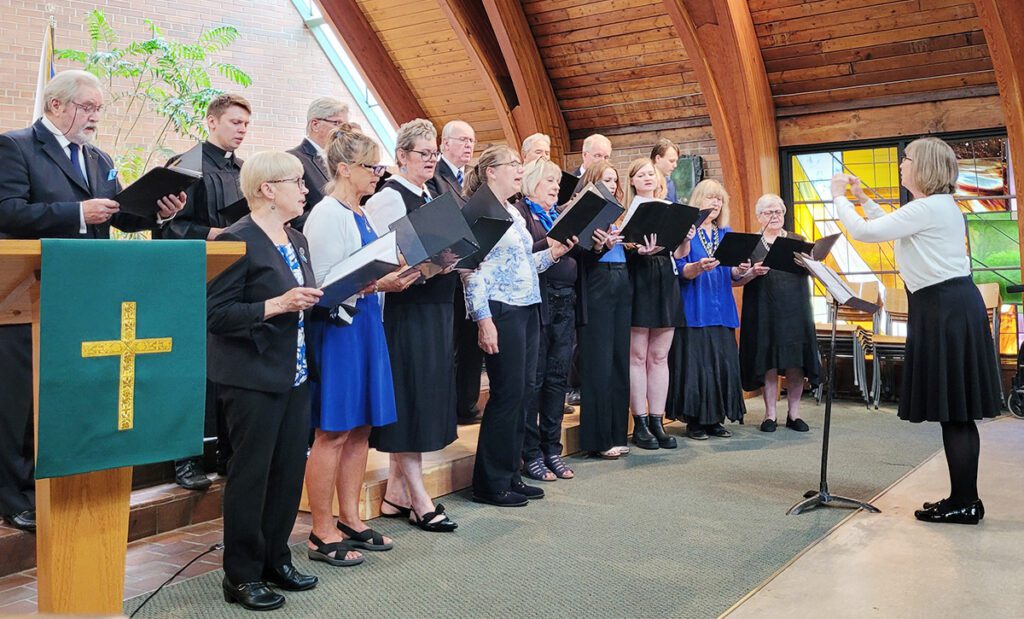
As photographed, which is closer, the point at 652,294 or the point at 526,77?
the point at 652,294

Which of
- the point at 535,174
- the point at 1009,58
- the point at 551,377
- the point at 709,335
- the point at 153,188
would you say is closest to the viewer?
the point at 153,188

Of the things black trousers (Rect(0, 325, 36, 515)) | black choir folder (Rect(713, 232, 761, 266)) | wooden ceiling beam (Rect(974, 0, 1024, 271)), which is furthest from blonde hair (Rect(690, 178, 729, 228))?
black trousers (Rect(0, 325, 36, 515))

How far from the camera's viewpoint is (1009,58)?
6.15 metres

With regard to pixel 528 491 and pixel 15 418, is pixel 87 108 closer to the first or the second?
pixel 15 418

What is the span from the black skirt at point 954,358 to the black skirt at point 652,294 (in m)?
1.65

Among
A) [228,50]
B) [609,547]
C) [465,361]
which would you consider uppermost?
[228,50]

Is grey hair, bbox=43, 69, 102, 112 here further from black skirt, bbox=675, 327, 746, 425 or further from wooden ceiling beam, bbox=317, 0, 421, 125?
wooden ceiling beam, bbox=317, 0, 421, 125

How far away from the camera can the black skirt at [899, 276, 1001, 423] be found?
362cm

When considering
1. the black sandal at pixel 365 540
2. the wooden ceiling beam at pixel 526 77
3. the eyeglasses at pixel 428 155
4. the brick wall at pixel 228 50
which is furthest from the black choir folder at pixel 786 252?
the brick wall at pixel 228 50

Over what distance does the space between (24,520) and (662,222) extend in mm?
3069

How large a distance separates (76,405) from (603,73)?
22.2 feet

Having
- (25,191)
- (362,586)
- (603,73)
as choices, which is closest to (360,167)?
(25,191)

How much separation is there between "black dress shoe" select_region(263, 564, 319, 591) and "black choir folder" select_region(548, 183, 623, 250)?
1.80 m

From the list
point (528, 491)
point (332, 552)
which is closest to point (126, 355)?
point (332, 552)
